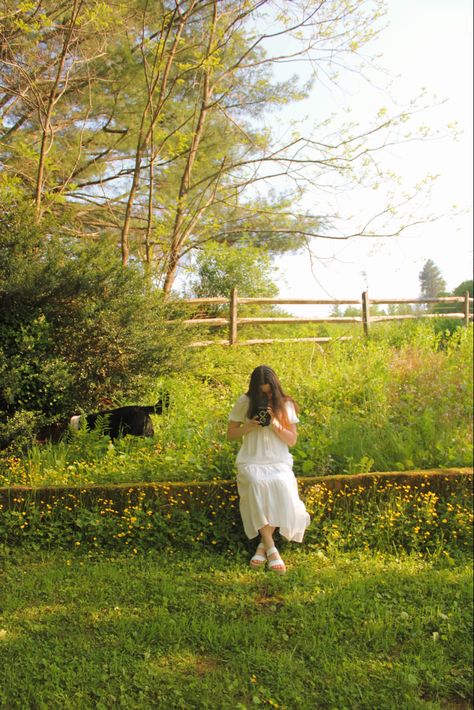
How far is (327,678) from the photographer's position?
2.39 metres

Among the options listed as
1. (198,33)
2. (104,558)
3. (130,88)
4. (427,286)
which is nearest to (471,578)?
(104,558)

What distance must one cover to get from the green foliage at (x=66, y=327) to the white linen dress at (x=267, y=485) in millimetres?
1588

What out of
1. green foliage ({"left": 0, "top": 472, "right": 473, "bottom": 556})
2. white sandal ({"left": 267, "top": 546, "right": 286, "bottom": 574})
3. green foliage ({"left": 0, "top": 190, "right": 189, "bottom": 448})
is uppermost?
green foliage ({"left": 0, "top": 190, "right": 189, "bottom": 448})

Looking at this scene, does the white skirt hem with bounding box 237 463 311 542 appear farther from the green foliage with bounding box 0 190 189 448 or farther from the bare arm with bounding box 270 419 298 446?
the green foliage with bounding box 0 190 189 448

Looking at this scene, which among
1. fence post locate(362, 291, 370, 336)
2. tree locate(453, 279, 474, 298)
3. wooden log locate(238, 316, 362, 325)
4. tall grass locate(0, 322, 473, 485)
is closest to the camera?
tall grass locate(0, 322, 473, 485)

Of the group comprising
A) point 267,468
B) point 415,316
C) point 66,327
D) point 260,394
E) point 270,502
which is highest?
point 415,316

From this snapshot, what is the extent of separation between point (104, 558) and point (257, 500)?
92cm

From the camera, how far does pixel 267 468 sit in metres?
3.43

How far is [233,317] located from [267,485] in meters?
3.76

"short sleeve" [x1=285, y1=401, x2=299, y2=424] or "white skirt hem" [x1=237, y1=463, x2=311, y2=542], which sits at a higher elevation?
"short sleeve" [x1=285, y1=401, x2=299, y2=424]

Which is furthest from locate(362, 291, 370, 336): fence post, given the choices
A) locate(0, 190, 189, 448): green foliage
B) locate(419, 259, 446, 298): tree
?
locate(0, 190, 189, 448): green foliage

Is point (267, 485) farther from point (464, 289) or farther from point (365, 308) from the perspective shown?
point (464, 289)

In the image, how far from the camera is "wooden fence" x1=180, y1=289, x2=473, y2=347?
6.70m

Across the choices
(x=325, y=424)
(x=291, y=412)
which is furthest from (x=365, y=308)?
(x=291, y=412)
